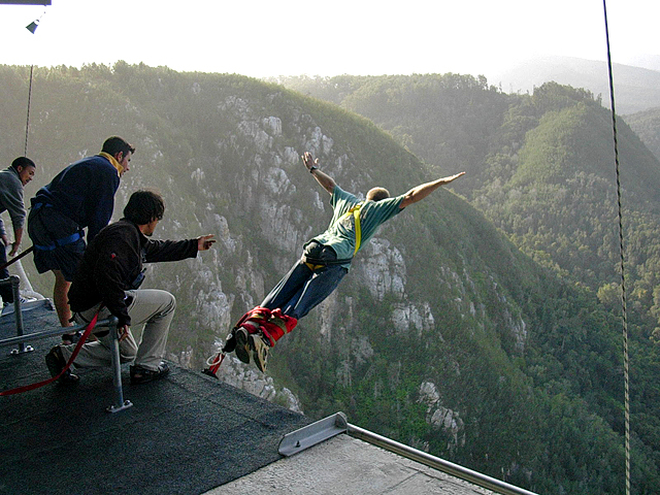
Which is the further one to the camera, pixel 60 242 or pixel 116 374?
pixel 60 242

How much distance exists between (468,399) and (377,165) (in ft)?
85.8

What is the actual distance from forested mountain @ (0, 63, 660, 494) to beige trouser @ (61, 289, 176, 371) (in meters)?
32.0

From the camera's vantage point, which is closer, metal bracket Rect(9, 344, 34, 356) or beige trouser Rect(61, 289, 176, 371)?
beige trouser Rect(61, 289, 176, 371)

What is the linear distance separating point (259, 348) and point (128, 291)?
885 millimetres

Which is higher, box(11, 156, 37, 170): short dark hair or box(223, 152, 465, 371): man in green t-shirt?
box(11, 156, 37, 170): short dark hair

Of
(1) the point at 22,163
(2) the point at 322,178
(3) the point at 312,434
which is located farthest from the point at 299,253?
(3) the point at 312,434

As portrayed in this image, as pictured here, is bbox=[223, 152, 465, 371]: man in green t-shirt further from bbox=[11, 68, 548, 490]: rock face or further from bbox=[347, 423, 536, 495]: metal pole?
bbox=[11, 68, 548, 490]: rock face

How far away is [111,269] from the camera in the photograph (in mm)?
3012

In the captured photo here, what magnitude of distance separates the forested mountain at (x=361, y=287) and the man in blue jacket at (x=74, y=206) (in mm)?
31625

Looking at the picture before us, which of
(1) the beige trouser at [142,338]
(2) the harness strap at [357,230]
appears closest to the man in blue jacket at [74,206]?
(1) the beige trouser at [142,338]

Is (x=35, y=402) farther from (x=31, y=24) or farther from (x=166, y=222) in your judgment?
(x=166, y=222)

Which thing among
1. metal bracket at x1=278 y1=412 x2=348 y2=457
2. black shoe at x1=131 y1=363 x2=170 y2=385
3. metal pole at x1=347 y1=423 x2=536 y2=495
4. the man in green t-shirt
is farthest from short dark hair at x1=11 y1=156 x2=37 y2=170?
metal pole at x1=347 y1=423 x2=536 y2=495

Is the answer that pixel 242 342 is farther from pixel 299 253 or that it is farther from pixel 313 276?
pixel 299 253

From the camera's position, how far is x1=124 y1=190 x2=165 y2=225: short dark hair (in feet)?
10.6
